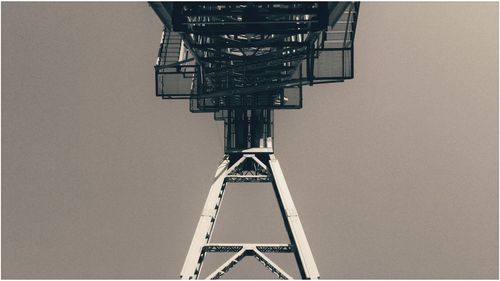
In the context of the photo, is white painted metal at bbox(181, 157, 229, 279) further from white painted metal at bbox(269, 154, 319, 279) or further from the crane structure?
white painted metal at bbox(269, 154, 319, 279)

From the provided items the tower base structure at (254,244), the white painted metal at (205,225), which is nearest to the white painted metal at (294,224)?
the tower base structure at (254,244)

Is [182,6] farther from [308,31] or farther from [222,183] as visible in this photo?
[222,183]

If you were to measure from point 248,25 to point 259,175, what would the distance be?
21001 millimetres

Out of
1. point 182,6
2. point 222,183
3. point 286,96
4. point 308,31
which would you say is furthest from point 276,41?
point 222,183

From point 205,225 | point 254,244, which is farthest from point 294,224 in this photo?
point 205,225

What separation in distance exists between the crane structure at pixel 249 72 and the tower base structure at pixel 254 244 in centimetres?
4

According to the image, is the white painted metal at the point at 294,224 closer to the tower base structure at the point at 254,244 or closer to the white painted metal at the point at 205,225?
the tower base structure at the point at 254,244

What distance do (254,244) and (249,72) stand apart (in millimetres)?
9611

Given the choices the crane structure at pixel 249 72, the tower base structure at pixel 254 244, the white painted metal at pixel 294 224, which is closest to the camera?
the crane structure at pixel 249 72

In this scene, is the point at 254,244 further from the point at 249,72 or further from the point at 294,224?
the point at 249,72

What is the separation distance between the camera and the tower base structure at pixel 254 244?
142 ft

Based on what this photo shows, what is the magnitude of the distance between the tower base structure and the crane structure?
0.13ft

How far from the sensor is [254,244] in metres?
44.9

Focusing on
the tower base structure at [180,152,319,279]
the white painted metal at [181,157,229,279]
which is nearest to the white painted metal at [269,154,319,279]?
the tower base structure at [180,152,319,279]
